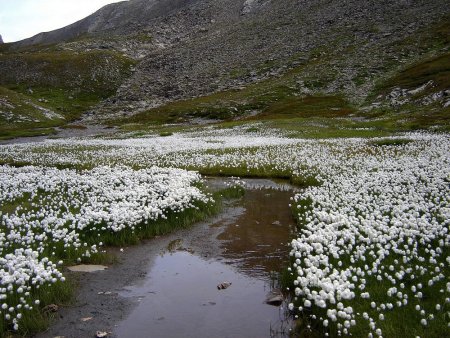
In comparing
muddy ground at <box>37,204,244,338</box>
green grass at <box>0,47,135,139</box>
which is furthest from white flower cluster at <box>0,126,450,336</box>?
green grass at <box>0,47,135,139</box>

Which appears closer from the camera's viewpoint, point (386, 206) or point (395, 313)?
point (395, 313)

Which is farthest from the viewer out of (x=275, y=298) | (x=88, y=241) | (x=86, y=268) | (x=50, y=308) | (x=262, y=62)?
(x=262, y=62)

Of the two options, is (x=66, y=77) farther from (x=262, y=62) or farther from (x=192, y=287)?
(x=192, y=287)

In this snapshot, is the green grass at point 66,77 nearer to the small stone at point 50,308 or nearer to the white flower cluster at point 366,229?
the white flower cluster at point 366,229

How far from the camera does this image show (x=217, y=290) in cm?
900

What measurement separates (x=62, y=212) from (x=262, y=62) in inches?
4113

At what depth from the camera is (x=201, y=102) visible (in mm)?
90438

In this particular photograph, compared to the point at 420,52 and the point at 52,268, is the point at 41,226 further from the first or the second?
the point at 420,52

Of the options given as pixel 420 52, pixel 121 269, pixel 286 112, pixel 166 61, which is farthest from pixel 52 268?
pixel 166 61

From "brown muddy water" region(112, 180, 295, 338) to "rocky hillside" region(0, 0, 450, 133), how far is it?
4911 cm

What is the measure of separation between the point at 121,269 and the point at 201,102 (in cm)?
8188

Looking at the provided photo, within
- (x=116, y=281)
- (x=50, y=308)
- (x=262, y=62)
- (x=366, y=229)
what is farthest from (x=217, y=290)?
(x=262, y=62)

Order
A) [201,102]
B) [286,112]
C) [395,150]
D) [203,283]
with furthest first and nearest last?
[201,102] < [286,112] < [395,150] < [203,283]

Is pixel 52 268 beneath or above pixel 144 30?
beneath
